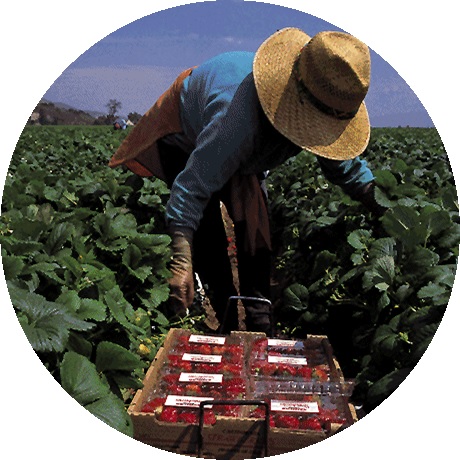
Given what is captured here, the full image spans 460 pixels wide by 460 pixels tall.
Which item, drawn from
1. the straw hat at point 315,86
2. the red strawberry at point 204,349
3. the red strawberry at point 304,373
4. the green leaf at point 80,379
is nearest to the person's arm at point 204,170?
the straw hat at point 315,86

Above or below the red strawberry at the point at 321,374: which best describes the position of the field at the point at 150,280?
above

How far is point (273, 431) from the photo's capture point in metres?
2.03

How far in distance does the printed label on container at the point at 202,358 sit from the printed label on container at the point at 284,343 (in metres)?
0.23

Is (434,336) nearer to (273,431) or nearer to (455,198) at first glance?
(273,431)

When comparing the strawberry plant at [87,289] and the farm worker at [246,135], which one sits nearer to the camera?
the strawberry plant at [87,289]

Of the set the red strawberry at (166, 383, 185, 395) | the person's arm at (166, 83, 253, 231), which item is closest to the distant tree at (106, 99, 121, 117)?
the person's arm at (166, 83, 253, 231)

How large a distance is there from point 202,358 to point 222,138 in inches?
32.2

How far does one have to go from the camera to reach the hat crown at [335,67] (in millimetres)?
2213

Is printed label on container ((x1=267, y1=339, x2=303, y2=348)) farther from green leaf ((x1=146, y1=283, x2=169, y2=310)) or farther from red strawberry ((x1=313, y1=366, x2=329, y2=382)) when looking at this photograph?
green leaf ((x1=146, y1=283, x2=169, y2=310))

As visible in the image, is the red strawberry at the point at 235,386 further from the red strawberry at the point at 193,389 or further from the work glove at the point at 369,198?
the work glove at the point at 369,198

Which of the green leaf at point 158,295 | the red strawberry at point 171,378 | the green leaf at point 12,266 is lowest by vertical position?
the red strawberry at point 171,378

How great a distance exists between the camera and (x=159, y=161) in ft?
10.7

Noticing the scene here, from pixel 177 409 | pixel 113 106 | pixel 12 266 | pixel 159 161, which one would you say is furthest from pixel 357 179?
pixel 12 266

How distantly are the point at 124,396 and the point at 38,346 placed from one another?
1.96 feet
